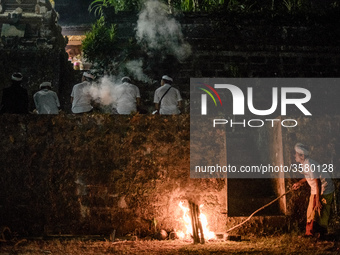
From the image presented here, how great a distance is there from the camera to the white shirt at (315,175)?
4.84 meters

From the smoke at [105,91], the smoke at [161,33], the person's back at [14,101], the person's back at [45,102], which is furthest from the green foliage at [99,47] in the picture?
the person's back at [14,101]

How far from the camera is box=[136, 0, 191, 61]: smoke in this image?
9422 millimetres

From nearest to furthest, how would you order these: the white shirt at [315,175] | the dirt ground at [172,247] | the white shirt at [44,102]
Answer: the dirt ground at [172,247], the white shirt at [315,175], the white shirt at [44,102]

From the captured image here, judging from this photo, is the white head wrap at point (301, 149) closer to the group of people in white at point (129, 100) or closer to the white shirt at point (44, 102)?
the group of people in white at point (129, 100)

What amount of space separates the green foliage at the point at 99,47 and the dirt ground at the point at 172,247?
237 inches

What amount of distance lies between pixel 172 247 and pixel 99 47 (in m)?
6.76

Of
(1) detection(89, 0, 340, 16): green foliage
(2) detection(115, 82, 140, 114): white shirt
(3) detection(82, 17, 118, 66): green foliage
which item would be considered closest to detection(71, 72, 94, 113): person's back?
(2) detection(115, 82, 140, 114): white shirt

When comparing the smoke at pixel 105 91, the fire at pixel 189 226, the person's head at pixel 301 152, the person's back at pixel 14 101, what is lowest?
the fire at pixel 189 226

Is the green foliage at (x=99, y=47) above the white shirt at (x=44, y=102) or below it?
above

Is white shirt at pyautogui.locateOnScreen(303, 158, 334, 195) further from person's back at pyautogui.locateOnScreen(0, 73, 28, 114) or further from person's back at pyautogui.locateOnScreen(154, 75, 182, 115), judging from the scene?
person's back at pyautogui.locateOnScreen(0, 73, 28, 114)

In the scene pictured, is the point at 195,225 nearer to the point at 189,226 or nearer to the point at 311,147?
the point at 189,226

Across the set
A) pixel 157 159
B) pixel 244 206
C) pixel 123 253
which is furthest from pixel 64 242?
pixel 244 206

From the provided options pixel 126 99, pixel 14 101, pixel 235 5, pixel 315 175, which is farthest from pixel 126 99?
pixel 235 5

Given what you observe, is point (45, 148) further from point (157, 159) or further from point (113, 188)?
point (157, 159)
